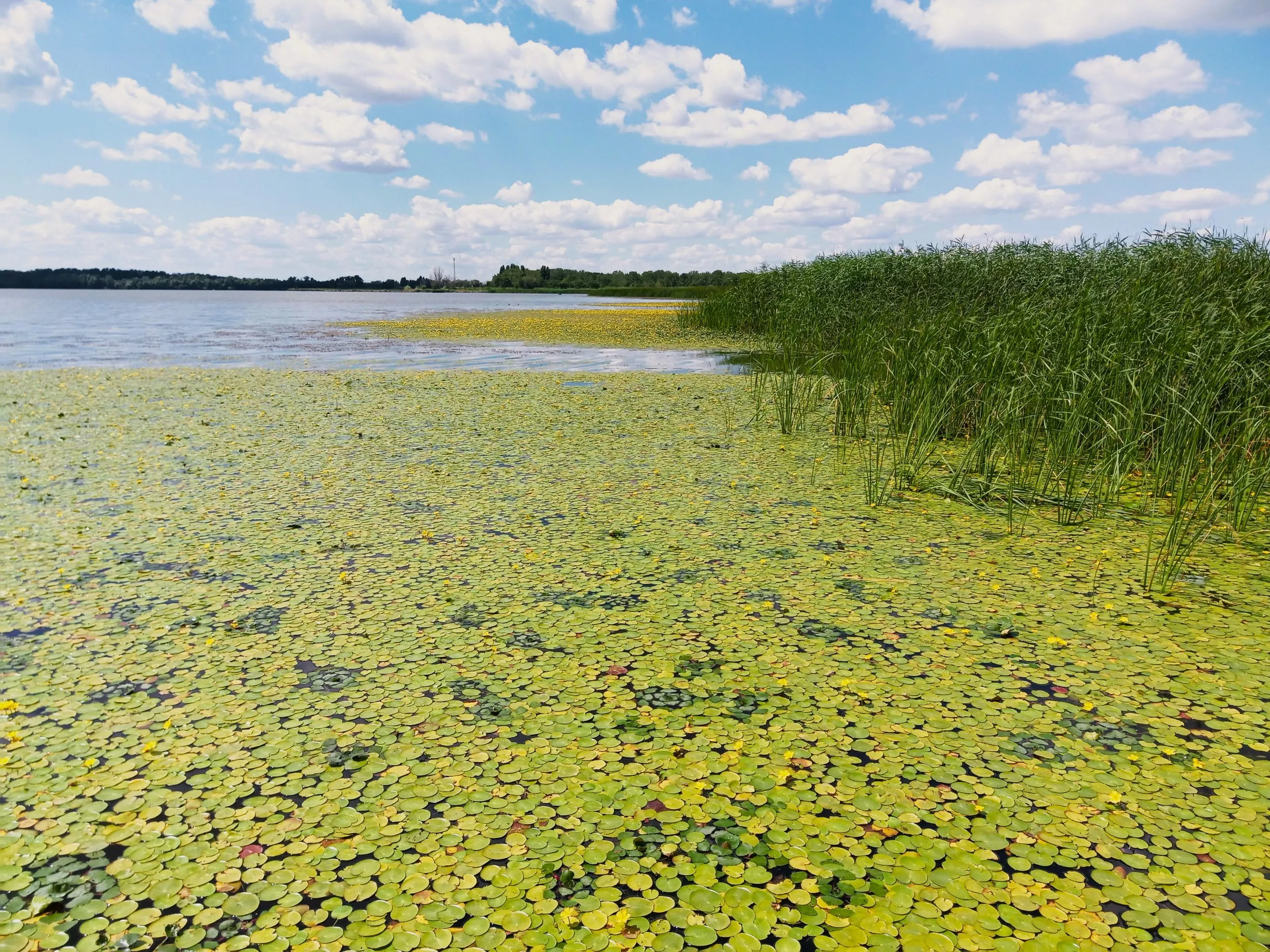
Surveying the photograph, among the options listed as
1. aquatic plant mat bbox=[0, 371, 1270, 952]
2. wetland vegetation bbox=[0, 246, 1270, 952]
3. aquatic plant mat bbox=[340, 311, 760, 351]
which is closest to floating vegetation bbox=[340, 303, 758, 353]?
aquatic plant mat bbox=[340, 311, 760, 351]

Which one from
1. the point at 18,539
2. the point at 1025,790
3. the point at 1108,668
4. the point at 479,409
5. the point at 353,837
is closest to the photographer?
the point at 353,837

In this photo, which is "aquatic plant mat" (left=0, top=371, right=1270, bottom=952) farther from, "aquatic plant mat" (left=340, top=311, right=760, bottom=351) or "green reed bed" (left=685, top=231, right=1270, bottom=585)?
"aquatic plant mat" (left=340, top=311, right=760, bottom=351)

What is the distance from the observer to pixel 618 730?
2316 millimetres

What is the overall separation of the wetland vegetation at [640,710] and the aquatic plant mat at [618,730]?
0.01 meters

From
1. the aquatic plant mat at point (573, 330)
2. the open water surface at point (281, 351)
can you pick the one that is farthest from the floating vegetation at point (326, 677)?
the aquatic plant mat at point (573, 330)

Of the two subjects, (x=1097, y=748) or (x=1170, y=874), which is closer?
(x=1170, y=874)

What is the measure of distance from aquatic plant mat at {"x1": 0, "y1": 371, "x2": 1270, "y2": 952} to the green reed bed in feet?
1.38

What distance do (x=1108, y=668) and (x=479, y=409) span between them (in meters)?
6.27

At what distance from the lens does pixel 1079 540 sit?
4.04 meters

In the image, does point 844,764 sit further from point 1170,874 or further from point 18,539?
point 18,539

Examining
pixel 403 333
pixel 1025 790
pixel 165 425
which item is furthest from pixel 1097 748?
pixel 403 333

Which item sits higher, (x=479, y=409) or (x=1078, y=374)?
(x=1078, y=374)

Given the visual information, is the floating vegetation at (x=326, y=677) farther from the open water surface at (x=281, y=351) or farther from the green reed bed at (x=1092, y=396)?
the open water surface at (x=281, y=351)

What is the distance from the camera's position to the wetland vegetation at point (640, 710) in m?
1.67
